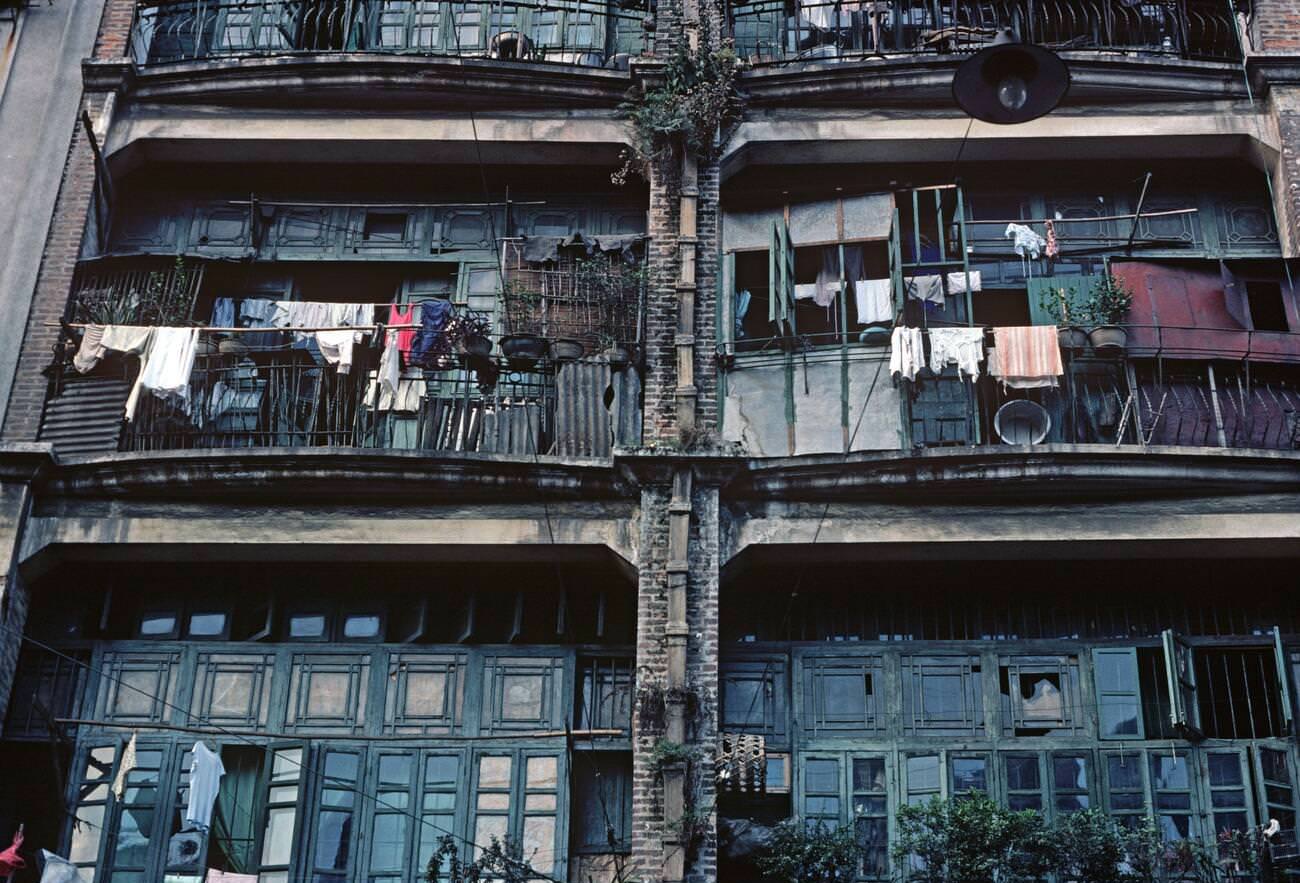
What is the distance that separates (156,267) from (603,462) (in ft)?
16.8

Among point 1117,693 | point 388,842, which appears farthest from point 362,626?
point 1117,693

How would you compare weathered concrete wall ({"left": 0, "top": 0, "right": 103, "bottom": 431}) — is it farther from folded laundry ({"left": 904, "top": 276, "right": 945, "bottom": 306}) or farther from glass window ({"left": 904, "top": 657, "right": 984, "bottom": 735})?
glass window ({"left": 904, "top": 657, "right": 984, "bottom": 735})

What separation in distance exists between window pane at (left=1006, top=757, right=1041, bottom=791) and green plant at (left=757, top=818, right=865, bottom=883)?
1.71 metres

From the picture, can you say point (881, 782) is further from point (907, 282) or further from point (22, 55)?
point (22, 55)

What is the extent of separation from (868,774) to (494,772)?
10.6 ft

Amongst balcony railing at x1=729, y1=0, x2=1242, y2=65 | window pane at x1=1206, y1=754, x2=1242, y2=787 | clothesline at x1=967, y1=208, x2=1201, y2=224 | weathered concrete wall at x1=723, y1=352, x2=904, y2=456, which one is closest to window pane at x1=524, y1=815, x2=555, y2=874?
weathered concrete wall at x1=723, y1=352, x2=904, y2=456

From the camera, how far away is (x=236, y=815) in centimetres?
1366

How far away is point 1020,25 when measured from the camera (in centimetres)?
1628

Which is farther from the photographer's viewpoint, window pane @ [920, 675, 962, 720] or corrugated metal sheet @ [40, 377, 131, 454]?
corrugated metal sheet @ [40, 377, 131, 454]

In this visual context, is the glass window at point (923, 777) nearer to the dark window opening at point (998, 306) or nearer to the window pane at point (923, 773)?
the window pane at point (923, 773)

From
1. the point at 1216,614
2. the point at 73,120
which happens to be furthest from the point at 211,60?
the point at 1216,614

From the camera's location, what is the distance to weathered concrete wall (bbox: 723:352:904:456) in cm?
1434

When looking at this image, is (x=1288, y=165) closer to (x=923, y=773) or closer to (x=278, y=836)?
(x=923, y=773)

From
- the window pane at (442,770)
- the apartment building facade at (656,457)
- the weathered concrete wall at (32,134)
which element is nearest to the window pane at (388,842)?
the apartment building facade at (656,457)
